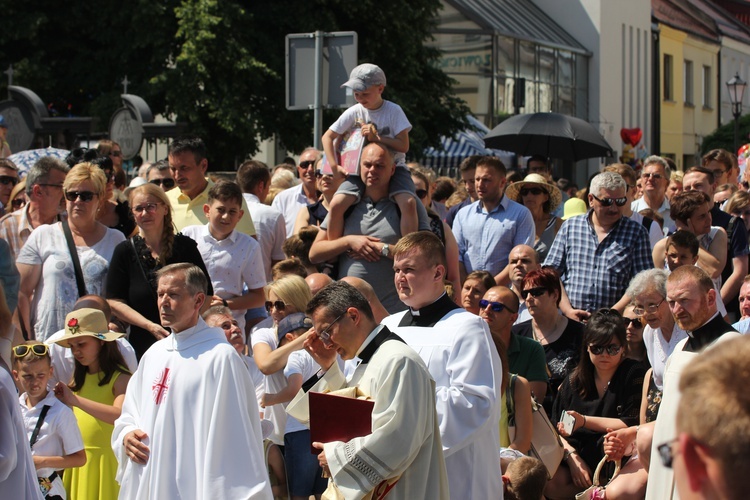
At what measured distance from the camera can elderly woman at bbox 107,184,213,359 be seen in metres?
7.18

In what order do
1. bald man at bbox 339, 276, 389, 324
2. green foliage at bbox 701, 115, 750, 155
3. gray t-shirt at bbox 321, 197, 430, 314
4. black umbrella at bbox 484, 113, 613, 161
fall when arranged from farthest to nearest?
green foliage at bbox 701, 115, 750, 155 → black umbrella at bbox 484, 113, 613, 161 → gray t-shirt at bbox 321, 197, 430, 314 → bald man at bbox 339, 276, 389, 324

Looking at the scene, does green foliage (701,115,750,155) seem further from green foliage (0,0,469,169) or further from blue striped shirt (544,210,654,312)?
blue striped shirt (544,210,654,312)

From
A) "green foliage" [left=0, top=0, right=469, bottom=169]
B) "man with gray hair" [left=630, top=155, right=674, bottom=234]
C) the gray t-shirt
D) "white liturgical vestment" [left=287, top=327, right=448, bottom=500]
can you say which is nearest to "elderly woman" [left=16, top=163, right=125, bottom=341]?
the gray t-shirt

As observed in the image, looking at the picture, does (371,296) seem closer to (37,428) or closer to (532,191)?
(37,428)

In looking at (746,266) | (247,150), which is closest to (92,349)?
(746,266)

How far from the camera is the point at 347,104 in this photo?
9961 mm

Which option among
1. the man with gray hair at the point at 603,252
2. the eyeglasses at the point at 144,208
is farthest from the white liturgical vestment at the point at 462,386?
the man with gray hair at the point at 603,252

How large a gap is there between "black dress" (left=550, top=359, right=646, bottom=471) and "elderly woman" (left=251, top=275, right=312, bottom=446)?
170 centimetres

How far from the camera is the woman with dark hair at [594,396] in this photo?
6.94 meters

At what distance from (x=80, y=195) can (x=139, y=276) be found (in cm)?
70

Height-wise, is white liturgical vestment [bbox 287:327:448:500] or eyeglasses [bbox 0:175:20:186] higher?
eyeglasses [bbox 0:175:20:186]

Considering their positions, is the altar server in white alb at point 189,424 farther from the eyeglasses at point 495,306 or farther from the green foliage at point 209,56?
the green foliage at point 209,56

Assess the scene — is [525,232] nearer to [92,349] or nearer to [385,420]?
[92,349]

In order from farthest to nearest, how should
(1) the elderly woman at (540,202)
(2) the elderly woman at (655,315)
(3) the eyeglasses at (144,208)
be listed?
(1) the elderly woman at (540,202)
(3) the eyeglasses at (144,208)
(2) the elderly woman at (655,315)
